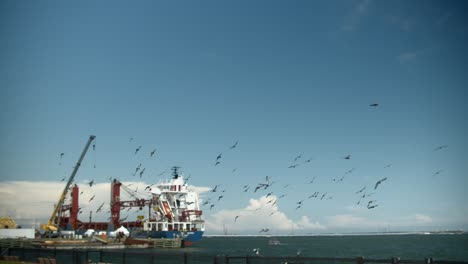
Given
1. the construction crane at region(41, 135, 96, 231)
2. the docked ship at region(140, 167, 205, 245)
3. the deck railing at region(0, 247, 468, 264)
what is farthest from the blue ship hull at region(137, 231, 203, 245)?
the deck railing at region(0, 247, 468, 264)

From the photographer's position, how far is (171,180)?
418 feet

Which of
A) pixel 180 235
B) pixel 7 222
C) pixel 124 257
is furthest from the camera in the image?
pixel 180 235

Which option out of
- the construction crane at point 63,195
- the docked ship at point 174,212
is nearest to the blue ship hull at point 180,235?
the docked ship at point 174,212

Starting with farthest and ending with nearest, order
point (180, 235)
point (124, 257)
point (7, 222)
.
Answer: point (180, 235) < point (7, 222) < point (124, 257)

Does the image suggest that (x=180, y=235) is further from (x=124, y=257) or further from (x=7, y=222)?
(x=124, y=257)

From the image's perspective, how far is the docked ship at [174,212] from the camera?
12444 centimetres

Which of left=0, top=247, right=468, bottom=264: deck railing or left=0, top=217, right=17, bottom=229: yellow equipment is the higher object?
left=0, top=217, right=17, bottom=229: yellow equipment

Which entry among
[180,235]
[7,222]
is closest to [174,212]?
[180,235]

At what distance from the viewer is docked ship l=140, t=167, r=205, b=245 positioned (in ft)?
408

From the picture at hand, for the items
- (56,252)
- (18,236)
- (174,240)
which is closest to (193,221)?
(174,240)

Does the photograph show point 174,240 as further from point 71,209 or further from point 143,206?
point 71,209

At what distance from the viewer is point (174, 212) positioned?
12719 centimetres

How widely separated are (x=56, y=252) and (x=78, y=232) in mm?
105527

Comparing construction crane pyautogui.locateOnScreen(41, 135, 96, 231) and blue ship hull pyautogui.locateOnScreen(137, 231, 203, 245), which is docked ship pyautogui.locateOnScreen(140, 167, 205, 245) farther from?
construction crane pyautogui.locateOnScreen(41, 135, 96, 231)
